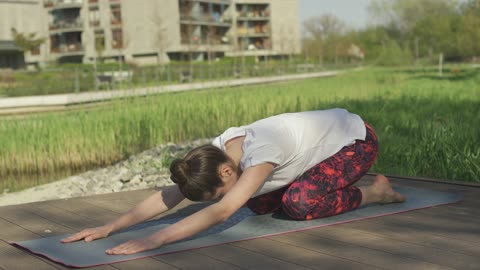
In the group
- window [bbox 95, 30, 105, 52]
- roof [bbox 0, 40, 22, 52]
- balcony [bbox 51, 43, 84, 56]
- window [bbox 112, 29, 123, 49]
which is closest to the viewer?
roof [bbox 0, 40, 22, 52]

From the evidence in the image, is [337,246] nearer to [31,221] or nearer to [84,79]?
[31,221]

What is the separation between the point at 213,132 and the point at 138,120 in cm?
138

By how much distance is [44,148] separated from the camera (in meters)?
7.47

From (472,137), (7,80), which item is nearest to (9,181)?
(472,137)

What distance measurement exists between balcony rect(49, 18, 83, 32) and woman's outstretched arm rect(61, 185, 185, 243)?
1908 inches

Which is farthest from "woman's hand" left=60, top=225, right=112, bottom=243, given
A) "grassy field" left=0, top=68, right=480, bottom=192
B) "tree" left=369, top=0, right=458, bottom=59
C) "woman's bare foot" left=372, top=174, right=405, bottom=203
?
"tree" left=369, top=0, right=458, bottom=59

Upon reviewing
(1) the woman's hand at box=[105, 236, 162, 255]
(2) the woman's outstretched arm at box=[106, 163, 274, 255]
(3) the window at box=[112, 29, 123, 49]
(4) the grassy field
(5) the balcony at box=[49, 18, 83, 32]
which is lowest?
(4) the grassy field

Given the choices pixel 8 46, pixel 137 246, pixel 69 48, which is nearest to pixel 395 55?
pixel 69 48

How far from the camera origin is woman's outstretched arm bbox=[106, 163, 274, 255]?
2.45 meters

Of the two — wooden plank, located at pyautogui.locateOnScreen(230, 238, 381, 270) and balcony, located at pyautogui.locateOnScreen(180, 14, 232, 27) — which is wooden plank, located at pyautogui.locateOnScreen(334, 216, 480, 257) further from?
balcony, located at pyautogui.locateOnScreen(180, 14, 232, 27)

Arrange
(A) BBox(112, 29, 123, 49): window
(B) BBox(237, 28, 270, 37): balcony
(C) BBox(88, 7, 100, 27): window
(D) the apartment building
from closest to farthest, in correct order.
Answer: (D) the apartment building < (A) BBox(112, 29, 123, 49): window < (C) BBox(88, 7, 100, 27): window < (B) BBox(237, 28, 270, 37): balcony

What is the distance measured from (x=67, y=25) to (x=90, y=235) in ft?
163

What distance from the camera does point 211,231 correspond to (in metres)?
2.89

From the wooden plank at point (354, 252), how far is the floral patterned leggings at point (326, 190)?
→ 216 millimetres
